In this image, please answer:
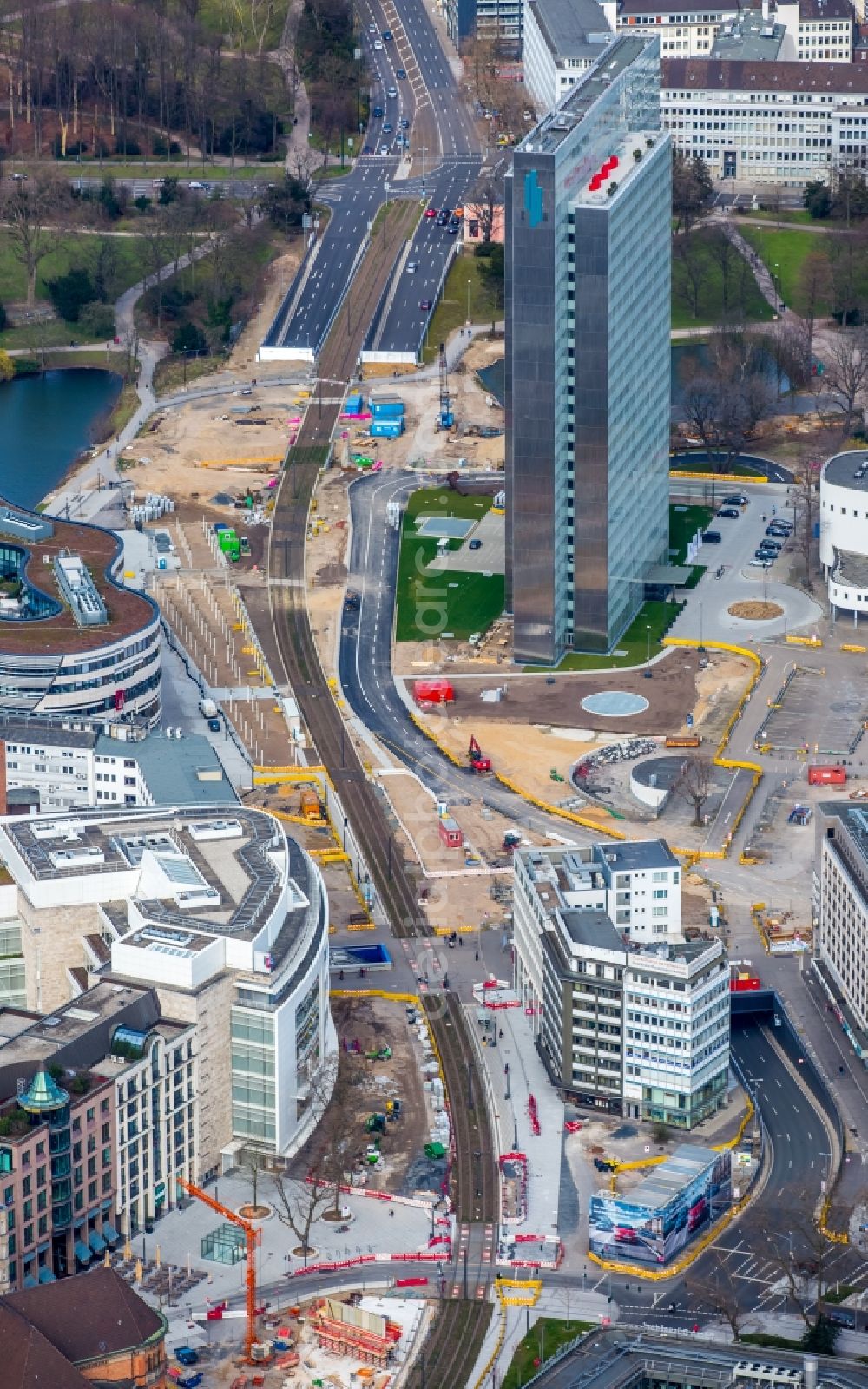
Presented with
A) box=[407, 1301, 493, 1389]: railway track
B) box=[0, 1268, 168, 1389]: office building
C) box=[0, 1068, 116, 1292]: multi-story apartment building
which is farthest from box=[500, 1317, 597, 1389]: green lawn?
box=[0, 1068, 116, 1292]: multi-story apartment building

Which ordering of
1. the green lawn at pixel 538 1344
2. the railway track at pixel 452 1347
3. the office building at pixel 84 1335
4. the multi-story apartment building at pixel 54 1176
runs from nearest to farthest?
the office building at pixel 84 1335 → the railway track at pixel 452 1347 → the green lawn at pixel 538 1344 → the multi-story apartment building at pixel 54 1176

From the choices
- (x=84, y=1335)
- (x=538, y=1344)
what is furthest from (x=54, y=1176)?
(x=538, y=1344)

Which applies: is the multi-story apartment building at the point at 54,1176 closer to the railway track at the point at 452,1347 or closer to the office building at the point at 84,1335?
the office building at the point at 84,1335

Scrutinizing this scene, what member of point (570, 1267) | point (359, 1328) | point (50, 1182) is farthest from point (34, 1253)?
point (570, 1267)

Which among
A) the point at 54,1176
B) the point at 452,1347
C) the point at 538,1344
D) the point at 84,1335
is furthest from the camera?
the point at 54,1176

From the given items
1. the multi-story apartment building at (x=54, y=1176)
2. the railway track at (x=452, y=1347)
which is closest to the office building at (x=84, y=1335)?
the multi-story apartment building at (x=54, y=1176)

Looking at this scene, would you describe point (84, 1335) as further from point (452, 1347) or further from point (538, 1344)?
point (538, 1344)
